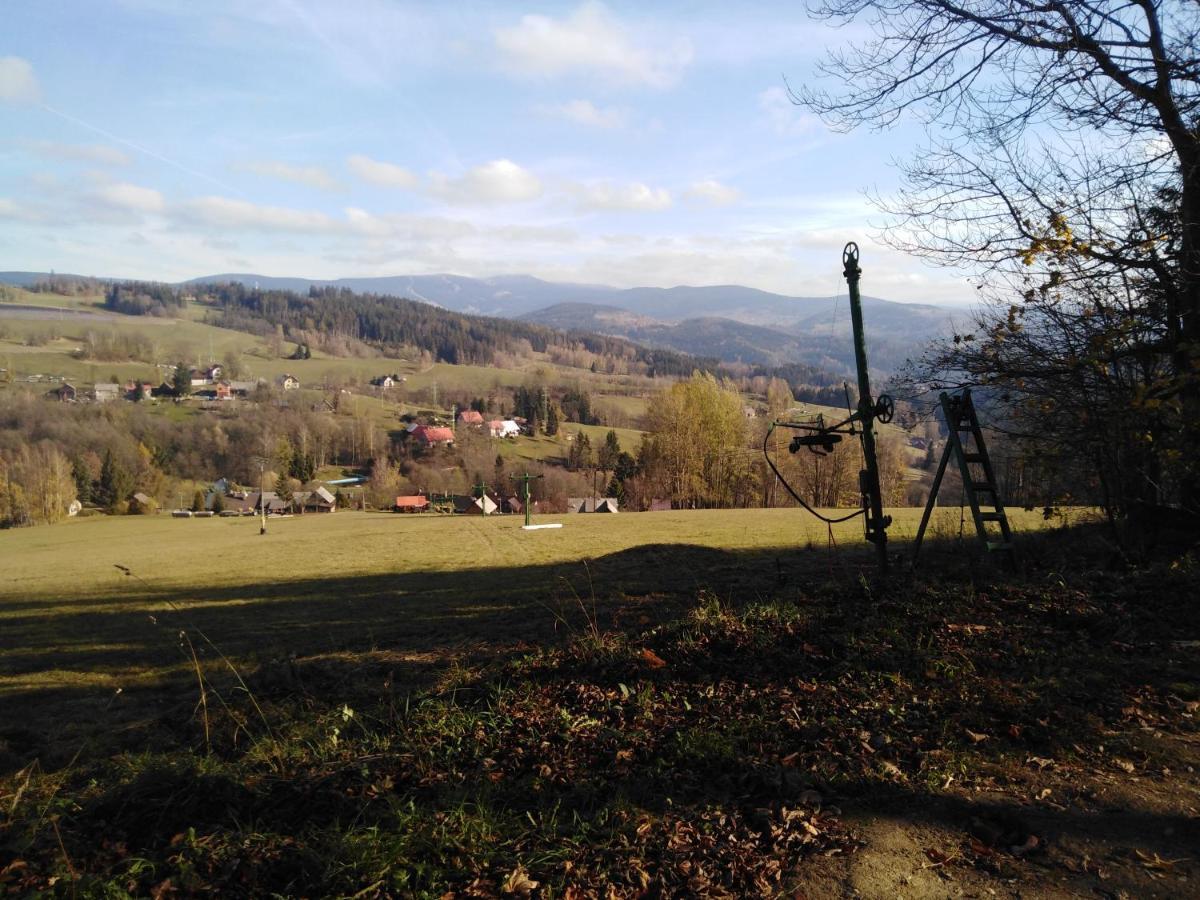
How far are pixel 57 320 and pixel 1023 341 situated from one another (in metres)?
226

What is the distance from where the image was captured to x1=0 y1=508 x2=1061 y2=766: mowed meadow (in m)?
7.31

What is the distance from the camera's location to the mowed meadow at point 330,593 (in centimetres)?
731

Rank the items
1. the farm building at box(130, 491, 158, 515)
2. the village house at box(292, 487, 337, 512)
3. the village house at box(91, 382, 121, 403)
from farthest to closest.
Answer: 1. the village house at box(91, 382, 121, 403)
2. the farm building at box(130, 491, 158, 515)
3. the village house at box(292, 487, 337, 512)

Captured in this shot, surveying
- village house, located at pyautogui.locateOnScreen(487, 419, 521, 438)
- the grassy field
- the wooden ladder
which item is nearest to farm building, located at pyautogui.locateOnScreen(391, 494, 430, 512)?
village house, located at pyautogui.locateOnScreen(487, 419, 521, 438)

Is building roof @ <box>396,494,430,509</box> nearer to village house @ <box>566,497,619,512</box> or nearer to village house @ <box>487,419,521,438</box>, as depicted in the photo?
village house @ <box>566,497,619,512</box>

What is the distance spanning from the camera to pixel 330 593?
23.6m

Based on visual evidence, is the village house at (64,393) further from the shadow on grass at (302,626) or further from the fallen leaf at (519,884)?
the fallen leaf at (519,884)

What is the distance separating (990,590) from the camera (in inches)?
268

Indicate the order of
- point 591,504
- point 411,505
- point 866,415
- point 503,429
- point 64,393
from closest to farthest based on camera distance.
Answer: point 866,415 < point 591,504 < point 411,505 < point 503,429 < point 64,393

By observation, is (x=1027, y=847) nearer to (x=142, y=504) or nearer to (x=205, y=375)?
(x=142, y=504)

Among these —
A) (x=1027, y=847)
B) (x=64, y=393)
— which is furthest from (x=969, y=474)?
(x=64, y=393)

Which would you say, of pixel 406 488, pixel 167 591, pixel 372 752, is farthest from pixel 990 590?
pixel 406 488

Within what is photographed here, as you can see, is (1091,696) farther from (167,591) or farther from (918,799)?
(167,591)

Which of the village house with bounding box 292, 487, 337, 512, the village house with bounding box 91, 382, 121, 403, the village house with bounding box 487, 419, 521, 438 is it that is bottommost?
the village house with bounding box 292, 487, 337, 512
